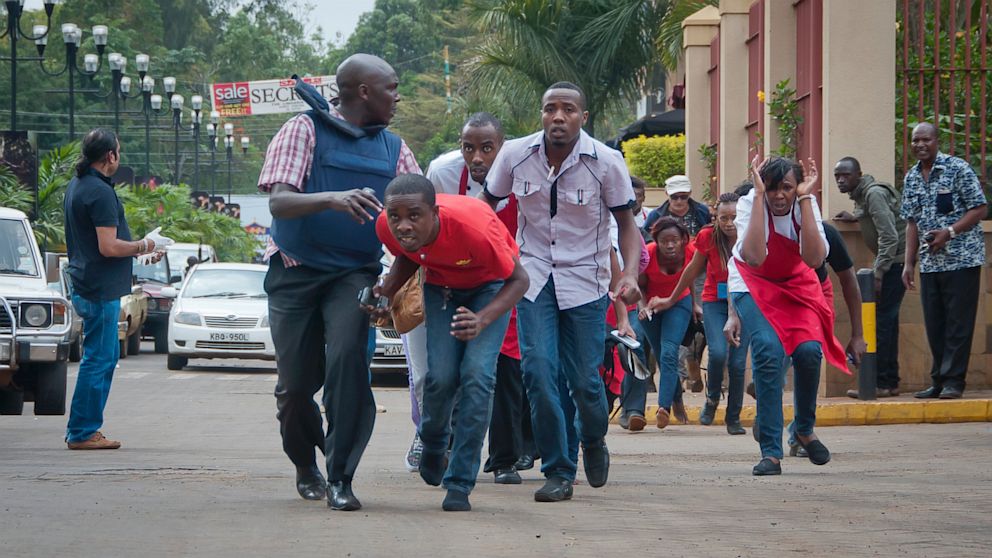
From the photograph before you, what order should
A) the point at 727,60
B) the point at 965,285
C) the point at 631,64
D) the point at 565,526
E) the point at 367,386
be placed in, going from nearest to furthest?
the point at 565,526
the point at 367,386
the point at 965,285
the point at 727,60
the point at 631,64

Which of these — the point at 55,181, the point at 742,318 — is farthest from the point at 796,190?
the point at 55,181

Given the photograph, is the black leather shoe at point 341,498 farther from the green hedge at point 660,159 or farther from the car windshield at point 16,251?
the green hedge at point 660,159

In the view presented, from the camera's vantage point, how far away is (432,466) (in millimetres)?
7035

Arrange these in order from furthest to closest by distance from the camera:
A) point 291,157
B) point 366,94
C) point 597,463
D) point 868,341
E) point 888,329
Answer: point 888,329 < point 868,341 < point 597,463 < point 366,94 < point 291,157

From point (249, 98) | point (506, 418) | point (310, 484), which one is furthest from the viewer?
point (249, 98)

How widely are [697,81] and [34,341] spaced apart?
1393cm

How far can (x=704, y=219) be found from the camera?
44.1 ft

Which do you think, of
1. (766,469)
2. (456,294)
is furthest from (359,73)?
(766,469)

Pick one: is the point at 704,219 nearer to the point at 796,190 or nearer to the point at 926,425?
the point at 926,425

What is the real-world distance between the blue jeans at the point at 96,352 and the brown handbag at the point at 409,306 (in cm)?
307

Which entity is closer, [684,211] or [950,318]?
[950,318]

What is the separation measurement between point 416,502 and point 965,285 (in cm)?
673

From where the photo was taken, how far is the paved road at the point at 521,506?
225 inches

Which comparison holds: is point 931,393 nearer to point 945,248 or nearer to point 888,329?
point 888,329
